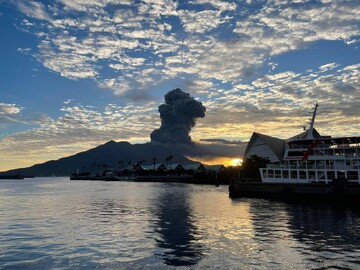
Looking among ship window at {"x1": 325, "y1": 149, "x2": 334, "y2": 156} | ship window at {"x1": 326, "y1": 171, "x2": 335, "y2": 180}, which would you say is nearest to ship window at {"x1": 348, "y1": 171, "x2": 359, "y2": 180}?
ship window at {"x1": 326, "y1": 171, "x2": 335, "y2": 180}

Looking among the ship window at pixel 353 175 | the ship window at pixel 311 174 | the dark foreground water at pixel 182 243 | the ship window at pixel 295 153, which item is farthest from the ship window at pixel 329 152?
the dark foreground water at pixel 182 243

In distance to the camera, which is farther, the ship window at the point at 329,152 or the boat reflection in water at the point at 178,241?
the ship window at the point at 329,152

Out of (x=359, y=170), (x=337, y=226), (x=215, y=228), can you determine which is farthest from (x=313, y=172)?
(x=215, y=228)

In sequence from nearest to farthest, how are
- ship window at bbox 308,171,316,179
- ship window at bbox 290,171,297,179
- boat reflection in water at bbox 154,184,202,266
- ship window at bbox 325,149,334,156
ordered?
boat reflection in water at bbox 154,184,202,266 → ship window at bbox 308,171,316,179 → ship window at bbox 325,149,334,156 → ship window at bbox 290,171,297,179

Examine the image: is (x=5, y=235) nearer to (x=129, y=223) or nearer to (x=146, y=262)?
(x=129, y=223)

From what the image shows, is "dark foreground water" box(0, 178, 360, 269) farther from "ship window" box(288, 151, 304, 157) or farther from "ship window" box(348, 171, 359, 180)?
"ship window" box(288, 151, 304, 157)

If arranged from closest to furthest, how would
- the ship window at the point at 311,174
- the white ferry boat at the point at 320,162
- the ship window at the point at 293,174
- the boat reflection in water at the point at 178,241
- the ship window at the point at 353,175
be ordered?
the boat reflection in water at the point at 178,241 < the ship window at the point at 353,175 < the white ferry boat at the point at 320,162 < the ship window at the point at 311,174 < the ship window at the point at 293,174

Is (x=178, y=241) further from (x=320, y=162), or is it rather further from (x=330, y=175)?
(x=320, y=162)

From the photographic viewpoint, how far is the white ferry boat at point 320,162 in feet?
264

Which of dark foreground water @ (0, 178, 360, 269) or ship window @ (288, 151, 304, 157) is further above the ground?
ship window @ (288, 151, 304, 157)

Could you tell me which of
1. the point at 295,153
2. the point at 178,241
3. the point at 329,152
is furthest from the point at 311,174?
the point at 178,241

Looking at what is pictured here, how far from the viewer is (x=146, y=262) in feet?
81.9

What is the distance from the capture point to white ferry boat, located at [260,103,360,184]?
8056cm

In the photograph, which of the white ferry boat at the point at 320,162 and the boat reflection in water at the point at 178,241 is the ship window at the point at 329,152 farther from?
the boat reflection in water at the point at 178,241
